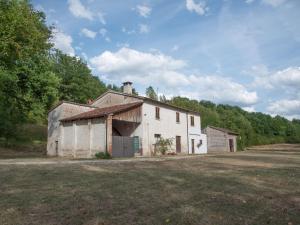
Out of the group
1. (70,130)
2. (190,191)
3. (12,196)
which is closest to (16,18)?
(70,130)

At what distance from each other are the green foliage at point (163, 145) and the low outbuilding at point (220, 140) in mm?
16418

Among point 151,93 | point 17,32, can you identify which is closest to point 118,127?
point 17,32

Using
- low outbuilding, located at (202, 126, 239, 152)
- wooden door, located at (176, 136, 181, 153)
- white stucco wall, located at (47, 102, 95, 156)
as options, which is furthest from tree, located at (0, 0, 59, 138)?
low outbuilding, located at (202, 126, 239, 152)

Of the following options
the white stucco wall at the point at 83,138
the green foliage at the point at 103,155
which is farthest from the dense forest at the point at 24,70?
the green foliage at the point at 103,155

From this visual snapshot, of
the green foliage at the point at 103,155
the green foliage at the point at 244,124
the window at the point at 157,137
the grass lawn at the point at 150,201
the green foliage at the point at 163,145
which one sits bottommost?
the grass lawn at the point at 150,201

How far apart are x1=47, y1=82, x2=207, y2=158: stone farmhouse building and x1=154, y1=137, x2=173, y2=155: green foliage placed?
368 mm

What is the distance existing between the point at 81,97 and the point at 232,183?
5348 cm

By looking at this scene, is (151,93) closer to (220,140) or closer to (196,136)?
(220,140)

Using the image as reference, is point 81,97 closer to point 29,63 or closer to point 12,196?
point 29,63

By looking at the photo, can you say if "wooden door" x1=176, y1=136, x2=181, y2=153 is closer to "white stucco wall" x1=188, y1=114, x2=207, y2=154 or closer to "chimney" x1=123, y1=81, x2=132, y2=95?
"white stucco wall" x1=188, y1=114, x2=207, y2=154

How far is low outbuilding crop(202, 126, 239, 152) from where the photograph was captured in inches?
1780

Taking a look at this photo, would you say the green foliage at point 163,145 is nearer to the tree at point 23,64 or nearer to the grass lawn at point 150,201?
the tree at point 23,64

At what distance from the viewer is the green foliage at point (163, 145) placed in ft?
98.5

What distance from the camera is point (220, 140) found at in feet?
149
